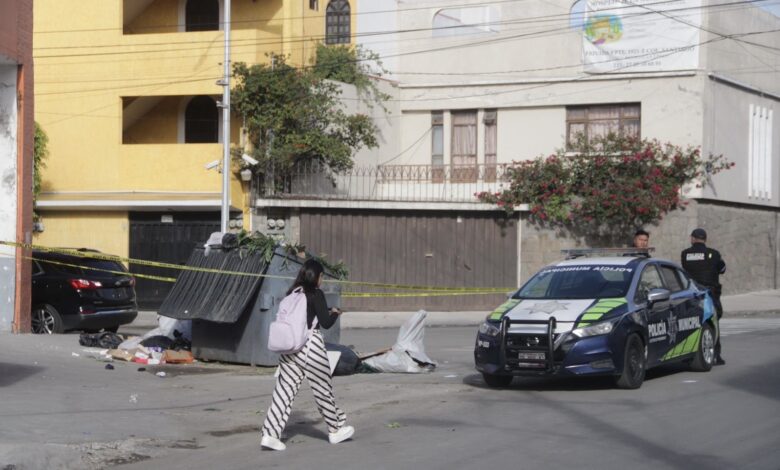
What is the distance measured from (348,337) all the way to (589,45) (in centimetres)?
1282

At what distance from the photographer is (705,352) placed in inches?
567

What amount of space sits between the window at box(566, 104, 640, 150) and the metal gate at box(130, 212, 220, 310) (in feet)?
33.2

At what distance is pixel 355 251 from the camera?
30016 mm

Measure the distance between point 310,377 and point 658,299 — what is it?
509 cm

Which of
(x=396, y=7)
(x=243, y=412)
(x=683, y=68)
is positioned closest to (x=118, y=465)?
(x=243, y=412)

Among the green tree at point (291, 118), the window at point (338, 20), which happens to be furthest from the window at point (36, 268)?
the window at point (338, 20)

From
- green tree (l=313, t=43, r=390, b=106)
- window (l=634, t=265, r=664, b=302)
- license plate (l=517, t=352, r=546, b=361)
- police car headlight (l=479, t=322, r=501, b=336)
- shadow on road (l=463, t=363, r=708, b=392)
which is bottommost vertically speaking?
shadow on road (l=463, t=363, r=708, b=392)

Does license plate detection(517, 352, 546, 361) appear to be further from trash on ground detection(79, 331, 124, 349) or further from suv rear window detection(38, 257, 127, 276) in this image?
suv rear window detection(38, 257, 127, 276)

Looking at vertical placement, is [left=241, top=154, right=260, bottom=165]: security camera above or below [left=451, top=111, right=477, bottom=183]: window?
below

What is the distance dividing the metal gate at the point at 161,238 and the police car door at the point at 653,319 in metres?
17.8

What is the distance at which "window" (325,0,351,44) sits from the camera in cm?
3291

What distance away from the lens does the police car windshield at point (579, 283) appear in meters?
13.1

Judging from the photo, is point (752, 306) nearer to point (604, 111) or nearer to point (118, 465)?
point (604, 111)

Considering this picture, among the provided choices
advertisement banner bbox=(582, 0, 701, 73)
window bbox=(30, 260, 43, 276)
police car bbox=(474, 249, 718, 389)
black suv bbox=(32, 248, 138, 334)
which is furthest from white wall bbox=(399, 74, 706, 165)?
window bbox=(30, 260, 43, 276)
